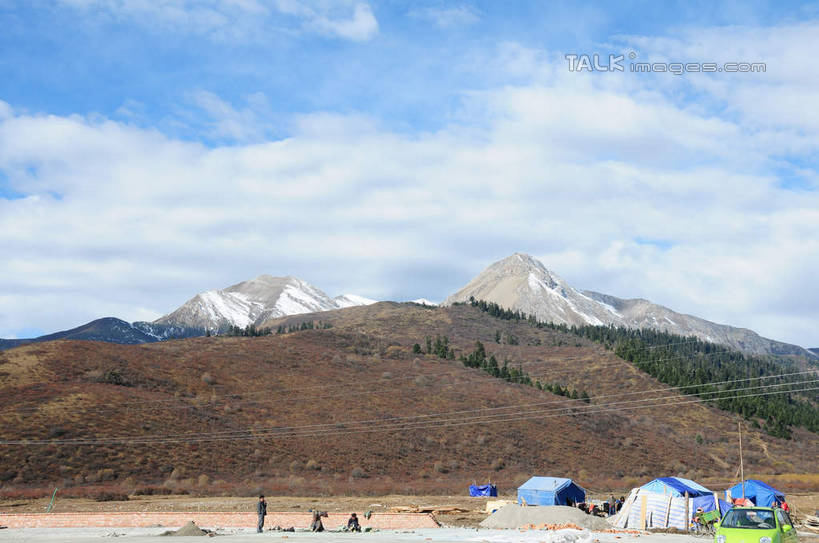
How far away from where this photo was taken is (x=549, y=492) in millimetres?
46625

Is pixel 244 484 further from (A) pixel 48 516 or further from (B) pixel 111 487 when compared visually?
(A) pixel 48 516

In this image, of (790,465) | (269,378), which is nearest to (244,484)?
(269,378)

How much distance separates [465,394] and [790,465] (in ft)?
150

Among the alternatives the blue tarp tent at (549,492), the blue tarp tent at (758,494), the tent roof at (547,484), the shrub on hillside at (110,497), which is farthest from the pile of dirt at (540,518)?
the shrub on hillside at (110,497)

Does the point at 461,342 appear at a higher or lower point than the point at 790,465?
higher

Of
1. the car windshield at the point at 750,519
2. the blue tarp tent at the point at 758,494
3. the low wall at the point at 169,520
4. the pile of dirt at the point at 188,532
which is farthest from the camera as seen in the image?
the blue tarp tent at the point at 758,494

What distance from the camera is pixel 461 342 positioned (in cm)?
17475

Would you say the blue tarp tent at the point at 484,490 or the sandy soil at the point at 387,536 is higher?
the blue tarp tent at the point at 484,490

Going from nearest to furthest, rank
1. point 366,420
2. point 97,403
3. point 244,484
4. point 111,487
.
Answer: point 111,487 → point 244,484 → point 97,403 → point 366,420

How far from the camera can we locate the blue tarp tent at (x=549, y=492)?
46.5 meters

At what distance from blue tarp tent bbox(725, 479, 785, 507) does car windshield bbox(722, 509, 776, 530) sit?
26.9m

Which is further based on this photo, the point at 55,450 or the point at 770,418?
the point at 770,418

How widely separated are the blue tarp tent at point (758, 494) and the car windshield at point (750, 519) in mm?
26898

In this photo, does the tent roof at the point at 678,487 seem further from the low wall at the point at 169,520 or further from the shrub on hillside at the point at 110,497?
the shrub on hillside at the point at 110,497
